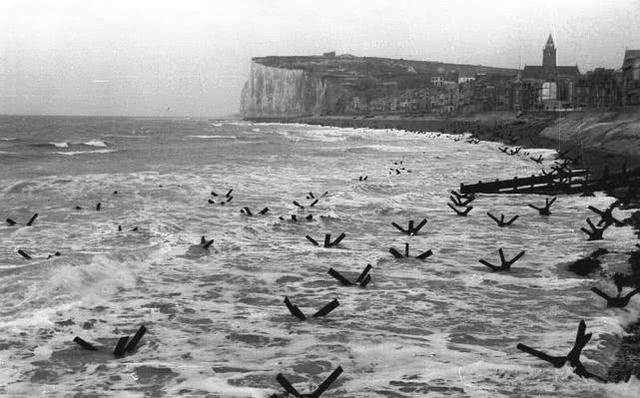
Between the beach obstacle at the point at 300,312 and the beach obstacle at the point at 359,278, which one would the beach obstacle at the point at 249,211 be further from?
the beach obstacle at the point at 300,312

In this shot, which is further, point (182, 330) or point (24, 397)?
point (182, 330)

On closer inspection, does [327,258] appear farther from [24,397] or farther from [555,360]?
[24,397]

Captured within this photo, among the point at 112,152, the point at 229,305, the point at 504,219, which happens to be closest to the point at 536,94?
the point at 112,152

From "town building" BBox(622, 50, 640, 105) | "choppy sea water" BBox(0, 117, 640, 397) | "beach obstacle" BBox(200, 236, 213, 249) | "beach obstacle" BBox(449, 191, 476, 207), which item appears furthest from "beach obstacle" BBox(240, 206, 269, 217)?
"town building" BBox(622, 50, 640, 105)

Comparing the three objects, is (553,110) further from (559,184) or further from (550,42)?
(550,42)

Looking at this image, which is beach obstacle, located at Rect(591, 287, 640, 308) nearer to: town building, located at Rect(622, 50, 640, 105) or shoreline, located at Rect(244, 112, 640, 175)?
shoreline, located at Rect(244, 112, 640, 175)

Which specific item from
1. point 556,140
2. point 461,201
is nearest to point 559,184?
point 461,201

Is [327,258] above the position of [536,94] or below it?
below
